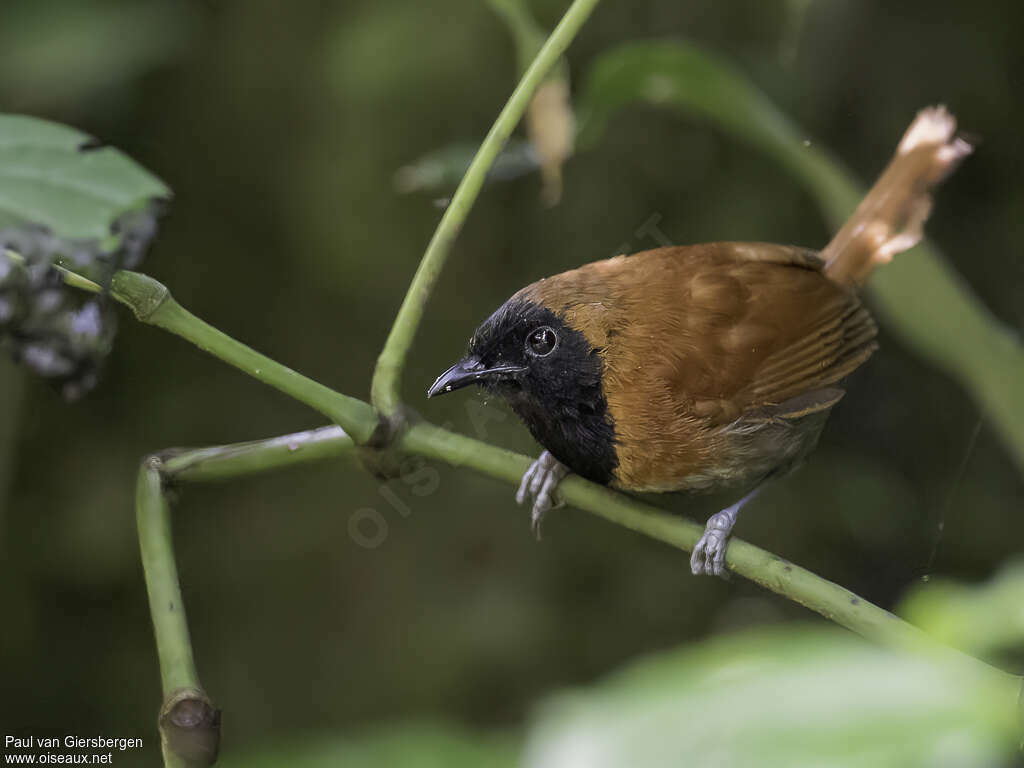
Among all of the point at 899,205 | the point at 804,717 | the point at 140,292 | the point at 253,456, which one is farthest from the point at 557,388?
the point at 804,717

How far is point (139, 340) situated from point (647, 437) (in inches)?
42.7

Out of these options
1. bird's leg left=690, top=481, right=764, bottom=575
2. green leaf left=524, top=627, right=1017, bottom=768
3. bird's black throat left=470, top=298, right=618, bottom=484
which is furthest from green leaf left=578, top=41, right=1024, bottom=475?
green leaf left=524, top=627, right=1017, bottom=768

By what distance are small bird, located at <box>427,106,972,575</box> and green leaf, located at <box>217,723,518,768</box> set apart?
280 mm

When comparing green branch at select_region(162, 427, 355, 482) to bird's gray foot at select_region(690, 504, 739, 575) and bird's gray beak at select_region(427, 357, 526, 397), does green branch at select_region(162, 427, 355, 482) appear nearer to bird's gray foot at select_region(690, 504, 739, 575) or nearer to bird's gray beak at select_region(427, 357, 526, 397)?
bird's gray beak at select_region(427, 357, 526, 397)

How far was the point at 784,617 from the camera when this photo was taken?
6.58 feet

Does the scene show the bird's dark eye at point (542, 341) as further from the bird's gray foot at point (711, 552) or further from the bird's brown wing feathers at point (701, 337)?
the bird's gray foot at point (711, 552)

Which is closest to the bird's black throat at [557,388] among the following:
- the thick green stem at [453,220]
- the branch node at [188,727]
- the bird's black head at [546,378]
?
the bird's black head at [546,378]

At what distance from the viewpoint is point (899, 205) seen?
4.45ft

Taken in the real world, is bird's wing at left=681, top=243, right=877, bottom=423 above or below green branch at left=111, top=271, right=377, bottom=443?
above

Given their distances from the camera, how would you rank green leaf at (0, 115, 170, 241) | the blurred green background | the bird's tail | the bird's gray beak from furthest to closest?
the blurred green background < the bird's tail < the bird's gray beak < green leaf at (0, 115, 170, 241)

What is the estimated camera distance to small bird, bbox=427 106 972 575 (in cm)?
107

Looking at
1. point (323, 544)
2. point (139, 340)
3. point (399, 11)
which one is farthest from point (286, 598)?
point (399, 11)

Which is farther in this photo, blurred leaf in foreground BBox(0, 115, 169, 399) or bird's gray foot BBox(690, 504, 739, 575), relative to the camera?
bird's gray foot BBox(690, 504, 739, 575)

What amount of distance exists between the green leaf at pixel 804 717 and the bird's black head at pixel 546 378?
604 millimetres
